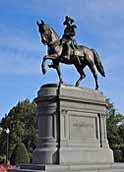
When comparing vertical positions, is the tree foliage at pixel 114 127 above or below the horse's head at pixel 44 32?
below

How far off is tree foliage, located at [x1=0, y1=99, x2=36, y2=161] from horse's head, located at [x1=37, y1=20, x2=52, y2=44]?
43.2 m

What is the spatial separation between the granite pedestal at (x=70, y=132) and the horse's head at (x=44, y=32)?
2.13 m

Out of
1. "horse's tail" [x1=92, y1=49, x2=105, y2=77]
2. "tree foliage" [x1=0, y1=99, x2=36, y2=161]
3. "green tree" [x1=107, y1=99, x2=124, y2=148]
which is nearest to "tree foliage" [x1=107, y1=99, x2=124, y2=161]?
"green tree" [x1=107, y1=99, x2=124, y2=148]

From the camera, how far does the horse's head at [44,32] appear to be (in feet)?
49.0

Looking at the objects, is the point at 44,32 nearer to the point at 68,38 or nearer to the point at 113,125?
the point at 68,38

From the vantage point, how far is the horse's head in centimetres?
1495

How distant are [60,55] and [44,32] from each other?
128 cm

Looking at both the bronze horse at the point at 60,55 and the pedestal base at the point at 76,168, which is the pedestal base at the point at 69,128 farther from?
the bronze horse at the point at 60,55

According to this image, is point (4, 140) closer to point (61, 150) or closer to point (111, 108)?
point (111, 108)

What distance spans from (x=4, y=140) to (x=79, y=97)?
49.7 metres

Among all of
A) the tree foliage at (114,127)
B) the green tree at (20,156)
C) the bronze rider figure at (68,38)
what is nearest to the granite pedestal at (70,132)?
the bronze rider figure at (68,38)

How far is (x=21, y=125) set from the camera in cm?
5925

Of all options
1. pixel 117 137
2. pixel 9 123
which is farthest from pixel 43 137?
pixel 9 123

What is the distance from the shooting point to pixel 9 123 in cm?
6247
